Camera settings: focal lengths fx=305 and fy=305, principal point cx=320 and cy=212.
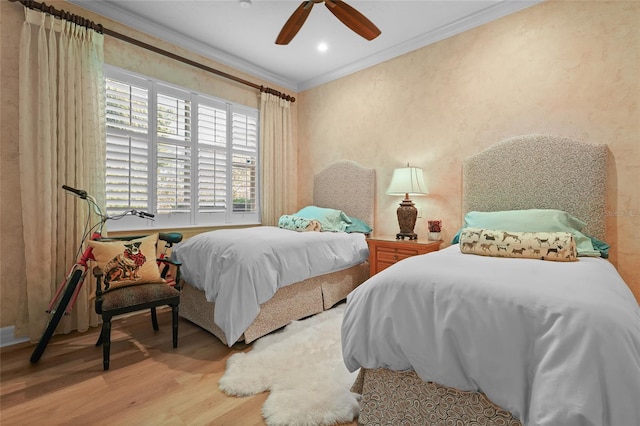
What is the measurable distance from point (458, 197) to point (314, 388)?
2.36 metres

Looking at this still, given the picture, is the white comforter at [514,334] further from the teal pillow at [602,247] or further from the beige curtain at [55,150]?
the beige curtain at [55,150]

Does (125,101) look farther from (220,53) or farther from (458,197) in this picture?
(458,197)

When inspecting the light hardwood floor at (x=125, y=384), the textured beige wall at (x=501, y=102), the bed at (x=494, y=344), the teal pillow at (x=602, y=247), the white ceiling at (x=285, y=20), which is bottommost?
the light hardwood floor at (x=125, y=384)

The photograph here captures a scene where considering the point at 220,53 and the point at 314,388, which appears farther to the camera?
the point at 220,53

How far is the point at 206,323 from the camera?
2.57 m

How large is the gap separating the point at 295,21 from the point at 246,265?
191 cm

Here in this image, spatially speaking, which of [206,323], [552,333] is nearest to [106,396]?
[206,323]

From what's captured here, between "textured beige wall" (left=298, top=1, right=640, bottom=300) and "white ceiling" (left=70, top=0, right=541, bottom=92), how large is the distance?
17 cm

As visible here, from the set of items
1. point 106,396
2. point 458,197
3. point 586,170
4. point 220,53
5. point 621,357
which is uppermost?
point 220,53

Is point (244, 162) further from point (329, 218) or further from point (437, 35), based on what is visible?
point (437, 35)

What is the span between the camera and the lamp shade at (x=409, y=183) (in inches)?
127

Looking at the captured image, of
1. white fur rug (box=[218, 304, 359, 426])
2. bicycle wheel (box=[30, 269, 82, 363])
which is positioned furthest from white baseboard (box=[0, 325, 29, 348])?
white fur rug (box=[218, 304, 359, 426])

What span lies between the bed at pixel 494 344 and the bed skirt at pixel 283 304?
42.2 inches

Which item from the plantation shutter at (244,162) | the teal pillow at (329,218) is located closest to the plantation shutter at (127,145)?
the plantation shutter at (244,162)
